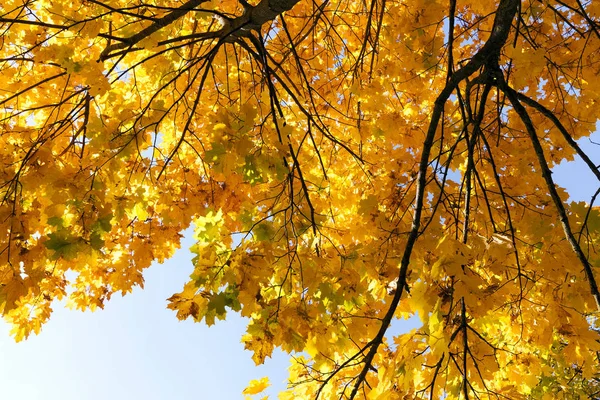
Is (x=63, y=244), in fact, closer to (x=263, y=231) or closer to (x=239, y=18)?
(x=263, y=231)

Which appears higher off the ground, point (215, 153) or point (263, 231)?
point (215, 153)

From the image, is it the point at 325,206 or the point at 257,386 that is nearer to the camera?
the point at 257,386

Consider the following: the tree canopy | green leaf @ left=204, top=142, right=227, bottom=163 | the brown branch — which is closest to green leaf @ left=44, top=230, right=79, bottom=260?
the tree canopy

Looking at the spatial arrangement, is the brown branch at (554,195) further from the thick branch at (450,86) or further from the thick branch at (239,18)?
the thick branch at (239,18)

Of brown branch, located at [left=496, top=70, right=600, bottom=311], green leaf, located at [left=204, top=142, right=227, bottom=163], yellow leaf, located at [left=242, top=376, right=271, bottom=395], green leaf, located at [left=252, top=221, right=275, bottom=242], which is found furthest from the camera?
yellow leaf, located at [left=242, top=376, right=271, bottom=395]

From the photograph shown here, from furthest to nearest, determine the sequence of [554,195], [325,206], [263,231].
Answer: [325,206] → [263,231] → [554,195]

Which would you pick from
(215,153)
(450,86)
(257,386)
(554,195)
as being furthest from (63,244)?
(554,195)

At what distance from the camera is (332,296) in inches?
81.8

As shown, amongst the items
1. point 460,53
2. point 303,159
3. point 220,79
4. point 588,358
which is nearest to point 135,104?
point 220,79

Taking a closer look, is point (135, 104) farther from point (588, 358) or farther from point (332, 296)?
point (588, 358)

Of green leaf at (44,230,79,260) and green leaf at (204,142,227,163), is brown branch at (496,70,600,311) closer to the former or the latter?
green leaf at (204,142,227,163)

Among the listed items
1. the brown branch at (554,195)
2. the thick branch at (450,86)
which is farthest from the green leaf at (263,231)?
the brown branch at (554,195)

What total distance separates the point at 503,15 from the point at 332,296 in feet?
5.53

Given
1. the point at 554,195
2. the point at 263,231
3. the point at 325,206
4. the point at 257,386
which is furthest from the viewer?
the point at 325,206
